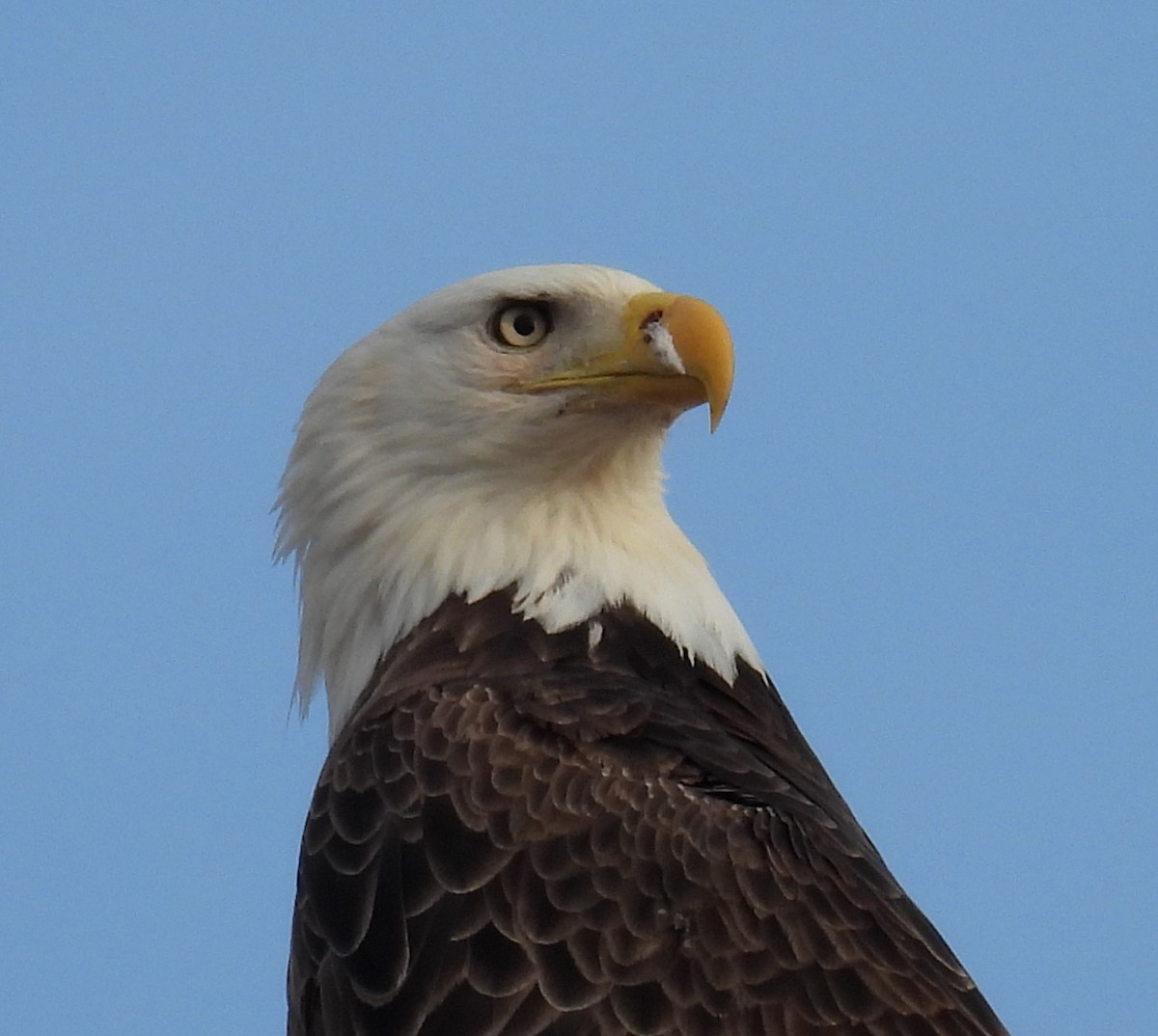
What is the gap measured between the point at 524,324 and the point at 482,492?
1.52 feet

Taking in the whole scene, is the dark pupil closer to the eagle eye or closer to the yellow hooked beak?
the eagle eye

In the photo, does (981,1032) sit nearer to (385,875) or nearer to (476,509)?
(385,875)

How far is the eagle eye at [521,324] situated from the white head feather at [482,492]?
0.03 m

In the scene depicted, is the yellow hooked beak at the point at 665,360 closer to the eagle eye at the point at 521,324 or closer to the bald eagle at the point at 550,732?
the bald eagle at the point at 550,732

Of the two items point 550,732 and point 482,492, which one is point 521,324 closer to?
point 482,492

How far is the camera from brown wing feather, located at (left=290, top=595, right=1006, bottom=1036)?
6125 mm

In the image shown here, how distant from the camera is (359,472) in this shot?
24.9 ft

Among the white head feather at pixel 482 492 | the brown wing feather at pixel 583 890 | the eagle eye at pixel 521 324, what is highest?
the eagle eye at pixel 521 324

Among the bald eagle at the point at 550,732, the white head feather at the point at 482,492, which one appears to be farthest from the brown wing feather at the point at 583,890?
the white head feather at the point at 482,492

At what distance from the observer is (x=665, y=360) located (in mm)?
7168

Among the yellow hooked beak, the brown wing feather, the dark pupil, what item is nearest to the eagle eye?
the dark pupil

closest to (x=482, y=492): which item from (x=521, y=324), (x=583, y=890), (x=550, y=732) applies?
(x=521, y=324)

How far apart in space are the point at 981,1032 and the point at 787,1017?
50 cm

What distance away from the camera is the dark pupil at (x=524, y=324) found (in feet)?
24.5
